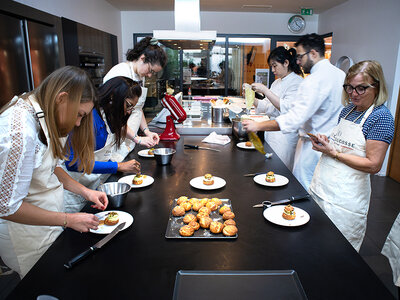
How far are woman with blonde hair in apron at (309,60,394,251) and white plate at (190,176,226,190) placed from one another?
67 centimetres

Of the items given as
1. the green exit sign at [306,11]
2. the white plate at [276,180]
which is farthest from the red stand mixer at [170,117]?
the green exit sign at [306,11]

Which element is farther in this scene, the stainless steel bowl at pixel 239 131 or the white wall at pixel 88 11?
the white wall at pixel 88 11

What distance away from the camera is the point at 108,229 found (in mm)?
1197

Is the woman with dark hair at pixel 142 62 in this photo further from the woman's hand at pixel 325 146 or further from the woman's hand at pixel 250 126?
the woman's hand at pixel 325 146

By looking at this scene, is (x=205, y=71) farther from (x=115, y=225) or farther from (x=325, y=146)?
(x=115, y=225)

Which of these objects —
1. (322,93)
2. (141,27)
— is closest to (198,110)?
(322,93)

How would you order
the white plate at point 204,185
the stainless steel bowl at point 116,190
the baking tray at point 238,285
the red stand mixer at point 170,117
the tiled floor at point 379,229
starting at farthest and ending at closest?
the red stand mixer at point 170,117, the tiled floor at point 379,229, the white plate at point 204,185, the stainless steel bowl at point 116,190, the baking tray at point 238,285

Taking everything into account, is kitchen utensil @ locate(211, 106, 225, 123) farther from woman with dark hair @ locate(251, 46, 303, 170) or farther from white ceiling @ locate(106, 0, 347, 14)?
white ceiling @ locate(106, 0, 347, 14)

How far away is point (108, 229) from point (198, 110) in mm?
2753

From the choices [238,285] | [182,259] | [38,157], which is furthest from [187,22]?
[238,285]

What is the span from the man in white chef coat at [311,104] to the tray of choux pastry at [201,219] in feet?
3.56

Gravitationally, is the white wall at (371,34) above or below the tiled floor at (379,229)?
above

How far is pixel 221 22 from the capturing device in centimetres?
682

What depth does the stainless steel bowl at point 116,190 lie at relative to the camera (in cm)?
137
